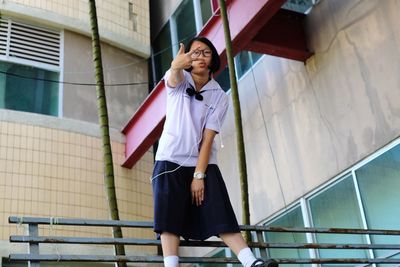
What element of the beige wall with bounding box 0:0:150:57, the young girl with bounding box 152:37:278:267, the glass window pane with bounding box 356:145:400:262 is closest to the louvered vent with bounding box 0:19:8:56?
the beige wall with bounding box 0:0:150:57

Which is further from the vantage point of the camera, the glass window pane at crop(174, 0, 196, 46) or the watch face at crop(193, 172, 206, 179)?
the glass window pane at crop(174, 0, 196, 46)

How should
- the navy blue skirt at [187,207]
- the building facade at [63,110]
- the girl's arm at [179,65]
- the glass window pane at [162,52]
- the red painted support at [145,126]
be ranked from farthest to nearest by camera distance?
the glass window pane at [162,52] → the red painted support at [145,126] → the building facade at [63,110] → the girl's arm at [179,65] → the navy blue skirt at [187,207]

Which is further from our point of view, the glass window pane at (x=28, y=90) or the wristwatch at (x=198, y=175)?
the glass window pane at (x=28, y=90)

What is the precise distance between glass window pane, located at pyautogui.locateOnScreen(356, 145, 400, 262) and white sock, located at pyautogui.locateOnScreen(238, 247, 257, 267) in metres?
3.76

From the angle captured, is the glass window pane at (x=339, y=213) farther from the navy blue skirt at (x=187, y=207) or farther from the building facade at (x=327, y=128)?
the navy blue skirt at (x=187, y=207)

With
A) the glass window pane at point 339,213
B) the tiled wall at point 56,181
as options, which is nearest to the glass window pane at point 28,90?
the tiled wall at point 56,181

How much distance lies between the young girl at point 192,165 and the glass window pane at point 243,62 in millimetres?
5991

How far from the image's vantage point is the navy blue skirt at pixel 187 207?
147 inches

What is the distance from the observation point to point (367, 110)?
7387 millimetres

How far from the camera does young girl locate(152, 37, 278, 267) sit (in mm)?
3727

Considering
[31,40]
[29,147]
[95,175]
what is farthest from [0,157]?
[31,40]

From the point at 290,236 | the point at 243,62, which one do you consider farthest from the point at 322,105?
the point at 243,62

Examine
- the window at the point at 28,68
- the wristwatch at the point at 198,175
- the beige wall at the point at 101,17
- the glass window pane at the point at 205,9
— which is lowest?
the wristwatch at the point at 198,175

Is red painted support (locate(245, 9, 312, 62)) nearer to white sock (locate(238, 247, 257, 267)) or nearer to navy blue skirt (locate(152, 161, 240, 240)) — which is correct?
navy blue skirt (locate(152, 161, 240, 240))
